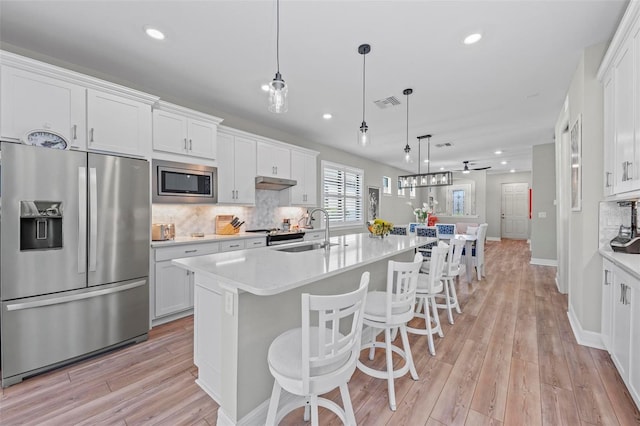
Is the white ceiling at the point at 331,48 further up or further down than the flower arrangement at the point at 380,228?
further up

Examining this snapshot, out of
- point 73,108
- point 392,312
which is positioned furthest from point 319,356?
point 73,108

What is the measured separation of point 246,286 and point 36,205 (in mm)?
2051

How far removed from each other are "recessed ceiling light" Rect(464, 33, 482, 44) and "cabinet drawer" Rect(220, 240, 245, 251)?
3.35 metres

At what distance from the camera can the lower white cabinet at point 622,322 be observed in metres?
1.73

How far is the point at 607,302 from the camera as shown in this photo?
2.34 meters

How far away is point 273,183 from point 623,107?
12.8ft

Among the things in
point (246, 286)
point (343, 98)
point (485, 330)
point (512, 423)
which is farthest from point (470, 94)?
point (246, 286)

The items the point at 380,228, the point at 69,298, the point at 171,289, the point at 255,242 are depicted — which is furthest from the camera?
the point at 255,242

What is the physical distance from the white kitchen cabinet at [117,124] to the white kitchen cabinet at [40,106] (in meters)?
Result: 0.07

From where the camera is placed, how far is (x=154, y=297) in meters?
2.93

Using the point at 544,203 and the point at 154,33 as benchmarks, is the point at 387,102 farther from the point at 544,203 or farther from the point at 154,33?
the point at 544,203

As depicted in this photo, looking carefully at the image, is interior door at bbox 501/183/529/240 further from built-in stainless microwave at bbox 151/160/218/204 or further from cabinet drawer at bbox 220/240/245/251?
built-in stainless microwave at bbox 151/160/218/204

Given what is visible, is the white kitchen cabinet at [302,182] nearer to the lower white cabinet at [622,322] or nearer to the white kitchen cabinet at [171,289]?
the white kitchen cabinet at [171,289]

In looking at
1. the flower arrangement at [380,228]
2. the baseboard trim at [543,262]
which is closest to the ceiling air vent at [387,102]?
the flower arrangement at [380,228]
